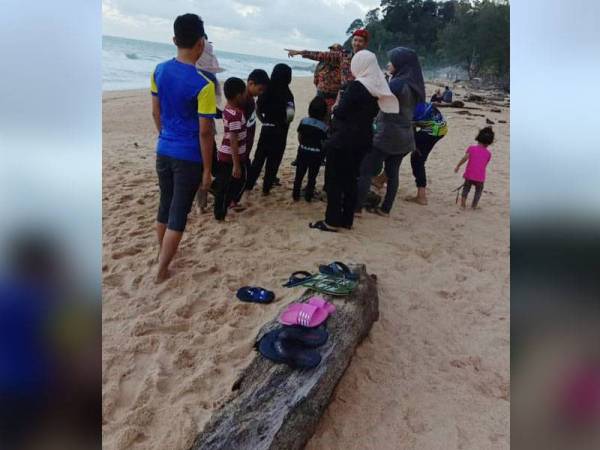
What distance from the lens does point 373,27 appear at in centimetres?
3400

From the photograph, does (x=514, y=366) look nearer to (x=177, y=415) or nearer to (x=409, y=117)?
(x=177, y=415)

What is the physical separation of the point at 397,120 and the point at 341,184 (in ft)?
2.58

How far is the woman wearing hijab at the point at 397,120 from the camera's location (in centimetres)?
414

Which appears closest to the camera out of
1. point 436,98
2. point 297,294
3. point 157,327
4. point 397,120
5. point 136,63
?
point 157,327

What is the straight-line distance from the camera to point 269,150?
14.9 ft

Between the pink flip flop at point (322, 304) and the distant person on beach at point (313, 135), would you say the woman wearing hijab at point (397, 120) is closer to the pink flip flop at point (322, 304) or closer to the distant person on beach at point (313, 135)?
the distant person on beach at point (313, 135)

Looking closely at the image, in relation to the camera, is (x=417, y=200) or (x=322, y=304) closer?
(x=322, y=304)

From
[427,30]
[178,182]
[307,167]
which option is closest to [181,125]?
[178,182]

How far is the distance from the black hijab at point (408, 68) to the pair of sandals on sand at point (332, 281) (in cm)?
207

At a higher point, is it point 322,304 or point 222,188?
point 222,188

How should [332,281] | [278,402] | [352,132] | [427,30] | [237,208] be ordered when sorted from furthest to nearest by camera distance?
[427,30] → [237,208] → [352,132] → [332,281] → [278,402]

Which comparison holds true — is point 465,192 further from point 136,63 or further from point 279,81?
point 136,63

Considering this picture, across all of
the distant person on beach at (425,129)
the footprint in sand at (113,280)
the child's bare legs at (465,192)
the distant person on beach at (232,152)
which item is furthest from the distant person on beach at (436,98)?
the footprint in sand at (113,280)

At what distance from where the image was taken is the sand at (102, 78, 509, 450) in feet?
6.74
